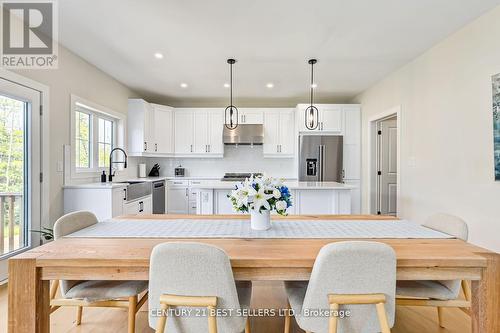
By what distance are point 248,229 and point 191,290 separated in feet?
2.00

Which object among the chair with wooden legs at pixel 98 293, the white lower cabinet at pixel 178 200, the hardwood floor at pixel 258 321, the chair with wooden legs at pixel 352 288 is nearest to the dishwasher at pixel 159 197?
the white lower cabinet at pixel 178 200

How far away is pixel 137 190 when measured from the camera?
3805mm

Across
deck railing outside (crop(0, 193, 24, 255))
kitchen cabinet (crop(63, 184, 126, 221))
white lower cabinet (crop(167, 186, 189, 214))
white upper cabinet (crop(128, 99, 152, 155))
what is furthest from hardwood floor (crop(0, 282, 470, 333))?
white lower cabinet (crop(167, 186, 189, 214))

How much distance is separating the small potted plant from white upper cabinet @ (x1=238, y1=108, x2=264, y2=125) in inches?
148

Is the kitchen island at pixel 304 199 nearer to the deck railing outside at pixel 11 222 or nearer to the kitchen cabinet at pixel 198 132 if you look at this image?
the deck railing outside at pixel 11 222

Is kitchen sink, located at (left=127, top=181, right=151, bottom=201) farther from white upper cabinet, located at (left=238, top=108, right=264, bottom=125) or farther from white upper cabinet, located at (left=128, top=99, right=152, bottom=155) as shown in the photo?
white upper cabinet, located at (left=238, top=108, right=264, bottom=125)

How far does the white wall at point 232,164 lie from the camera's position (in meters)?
5.60

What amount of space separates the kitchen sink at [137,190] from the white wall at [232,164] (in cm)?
137

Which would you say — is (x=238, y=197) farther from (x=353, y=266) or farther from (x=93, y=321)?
(x=93, y=321)

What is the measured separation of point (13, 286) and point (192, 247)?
0.88 m

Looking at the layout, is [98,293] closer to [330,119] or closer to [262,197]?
[262,197]

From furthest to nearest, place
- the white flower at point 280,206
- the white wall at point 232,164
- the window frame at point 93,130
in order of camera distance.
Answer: the white wall at point 232,164, the window frame at point 93,130, the white flower at point 280,206

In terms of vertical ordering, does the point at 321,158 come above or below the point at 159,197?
above

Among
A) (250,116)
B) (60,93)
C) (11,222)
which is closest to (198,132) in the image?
(250,116)
